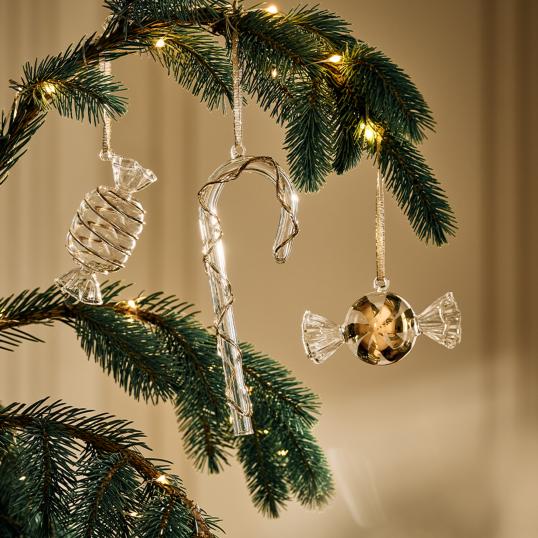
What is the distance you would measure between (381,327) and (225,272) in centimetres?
13

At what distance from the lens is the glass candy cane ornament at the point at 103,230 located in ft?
1.78

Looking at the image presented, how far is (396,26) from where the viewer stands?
1190mm

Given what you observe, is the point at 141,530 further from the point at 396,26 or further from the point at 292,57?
the point at 396,26

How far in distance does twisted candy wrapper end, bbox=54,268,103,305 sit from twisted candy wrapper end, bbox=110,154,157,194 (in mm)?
71

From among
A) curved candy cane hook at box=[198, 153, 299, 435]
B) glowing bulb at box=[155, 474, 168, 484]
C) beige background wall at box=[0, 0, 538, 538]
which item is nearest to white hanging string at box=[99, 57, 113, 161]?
curved candy cane hook at box=[198, 153, 299, 435]

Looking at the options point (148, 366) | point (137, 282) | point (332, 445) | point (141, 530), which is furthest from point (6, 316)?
point (332, 445)

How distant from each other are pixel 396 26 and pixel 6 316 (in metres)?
0.83

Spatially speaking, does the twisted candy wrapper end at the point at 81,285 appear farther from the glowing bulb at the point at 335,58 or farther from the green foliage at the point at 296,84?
the glowing bulb at the point at 335,58

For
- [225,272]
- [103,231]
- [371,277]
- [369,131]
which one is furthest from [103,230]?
[371,277]

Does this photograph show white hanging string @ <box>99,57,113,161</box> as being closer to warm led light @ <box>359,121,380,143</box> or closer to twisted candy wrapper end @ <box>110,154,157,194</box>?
twisted candy wrapper end @ <box>110,154,157,194</box>

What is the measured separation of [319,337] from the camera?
58 centimetres

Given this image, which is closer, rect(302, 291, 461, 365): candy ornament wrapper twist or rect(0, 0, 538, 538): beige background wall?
rect(302, 291, 461, 365): candy ornament wrapper twist

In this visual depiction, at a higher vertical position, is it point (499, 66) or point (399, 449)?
point (499, 66)

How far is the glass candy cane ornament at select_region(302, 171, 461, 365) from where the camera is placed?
55 centimetres
